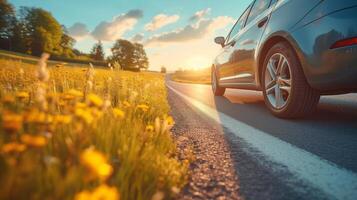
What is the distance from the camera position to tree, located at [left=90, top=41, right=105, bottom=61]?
107094 millimetres

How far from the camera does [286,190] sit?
4.83 ft

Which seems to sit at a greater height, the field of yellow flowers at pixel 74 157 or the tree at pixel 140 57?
the tree at pixel 140 57

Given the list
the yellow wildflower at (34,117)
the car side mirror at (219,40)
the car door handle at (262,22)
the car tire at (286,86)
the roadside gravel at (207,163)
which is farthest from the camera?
the car side mirror at (219,40)

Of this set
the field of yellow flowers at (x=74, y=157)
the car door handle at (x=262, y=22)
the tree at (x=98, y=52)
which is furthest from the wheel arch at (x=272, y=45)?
the tree at (x=98, y=52)

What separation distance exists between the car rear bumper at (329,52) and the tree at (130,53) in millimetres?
85187

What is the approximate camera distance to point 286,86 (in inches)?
139

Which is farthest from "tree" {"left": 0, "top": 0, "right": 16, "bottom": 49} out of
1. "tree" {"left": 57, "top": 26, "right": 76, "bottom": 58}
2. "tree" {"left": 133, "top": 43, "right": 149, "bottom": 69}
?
"tree" {"left": 133, "top": 43, "right": 149, "bottom": 69}

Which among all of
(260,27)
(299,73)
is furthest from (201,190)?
(260,27)

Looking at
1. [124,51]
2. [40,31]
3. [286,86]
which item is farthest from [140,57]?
[286,86]

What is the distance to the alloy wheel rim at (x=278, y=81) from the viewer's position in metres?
3.55

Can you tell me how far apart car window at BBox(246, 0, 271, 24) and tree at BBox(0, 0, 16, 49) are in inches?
2971

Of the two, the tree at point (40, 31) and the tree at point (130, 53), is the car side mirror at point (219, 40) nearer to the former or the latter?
the tree at point (40, 31)

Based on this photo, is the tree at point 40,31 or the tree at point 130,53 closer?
the tree at point 40,31

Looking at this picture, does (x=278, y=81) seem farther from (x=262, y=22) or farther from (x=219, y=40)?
(x=219, y=40)
